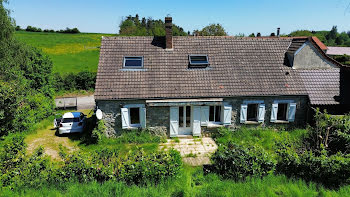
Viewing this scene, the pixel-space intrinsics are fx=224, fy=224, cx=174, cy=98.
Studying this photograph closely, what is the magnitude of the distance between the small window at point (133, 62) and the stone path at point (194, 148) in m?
5.08

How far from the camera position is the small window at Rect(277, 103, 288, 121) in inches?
557

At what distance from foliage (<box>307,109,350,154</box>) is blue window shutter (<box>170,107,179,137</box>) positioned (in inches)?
261

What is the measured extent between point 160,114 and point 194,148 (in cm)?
274

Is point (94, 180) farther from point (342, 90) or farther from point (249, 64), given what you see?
point (342, 90)

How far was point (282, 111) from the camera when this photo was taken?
14375 mm

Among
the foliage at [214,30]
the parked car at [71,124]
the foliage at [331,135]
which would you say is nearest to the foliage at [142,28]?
the foliage at [214,30]

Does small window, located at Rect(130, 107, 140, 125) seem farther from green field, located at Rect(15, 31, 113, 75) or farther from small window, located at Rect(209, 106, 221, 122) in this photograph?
green field, located at Rect(15, 31, 113, 75)

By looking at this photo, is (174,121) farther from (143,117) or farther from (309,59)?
(309,59)

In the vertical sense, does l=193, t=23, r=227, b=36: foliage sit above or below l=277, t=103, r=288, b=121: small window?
above

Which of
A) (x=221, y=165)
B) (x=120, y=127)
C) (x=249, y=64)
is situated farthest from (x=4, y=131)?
(x=249, y=64)

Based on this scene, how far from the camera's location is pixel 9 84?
42.3 feet

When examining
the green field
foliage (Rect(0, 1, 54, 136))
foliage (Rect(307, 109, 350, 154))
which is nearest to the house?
foliage (Rect(307, 109, 350, 154))

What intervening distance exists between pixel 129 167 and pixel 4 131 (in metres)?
10.4

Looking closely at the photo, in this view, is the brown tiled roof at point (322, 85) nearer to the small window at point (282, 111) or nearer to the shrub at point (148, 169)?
the small window at point (282, 111)
